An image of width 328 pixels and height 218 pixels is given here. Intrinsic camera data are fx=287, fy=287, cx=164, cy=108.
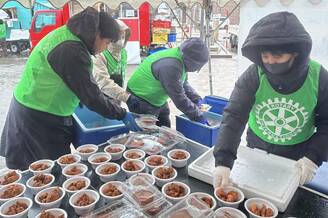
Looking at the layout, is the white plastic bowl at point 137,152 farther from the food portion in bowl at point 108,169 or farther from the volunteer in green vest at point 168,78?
the volunteer in green vest at point 168,78

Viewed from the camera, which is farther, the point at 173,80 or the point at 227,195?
the point at 173,80

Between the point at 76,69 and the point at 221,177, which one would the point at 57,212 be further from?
the point at 76,69

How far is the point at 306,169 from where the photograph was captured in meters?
1.50

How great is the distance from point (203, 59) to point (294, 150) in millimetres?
1129

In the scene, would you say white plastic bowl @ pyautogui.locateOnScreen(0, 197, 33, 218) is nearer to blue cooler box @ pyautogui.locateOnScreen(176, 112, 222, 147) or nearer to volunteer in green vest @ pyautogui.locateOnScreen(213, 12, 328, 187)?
volunteer in green vest @ pyautogui.locateOnScreen(213, 12, 328, 187)

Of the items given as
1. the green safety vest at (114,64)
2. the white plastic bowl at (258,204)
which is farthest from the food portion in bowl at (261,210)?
the green safety vest at (114,64)

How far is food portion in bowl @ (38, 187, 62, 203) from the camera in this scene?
1.33m

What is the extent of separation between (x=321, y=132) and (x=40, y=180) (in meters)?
1.54

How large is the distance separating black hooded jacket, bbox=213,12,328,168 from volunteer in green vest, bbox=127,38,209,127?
82cm

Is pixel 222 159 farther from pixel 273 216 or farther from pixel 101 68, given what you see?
pixel 101 68

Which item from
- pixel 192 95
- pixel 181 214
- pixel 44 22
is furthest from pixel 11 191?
pixel 44 22

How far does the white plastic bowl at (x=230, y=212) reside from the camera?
48.2 inches

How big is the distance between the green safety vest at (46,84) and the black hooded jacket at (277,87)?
111cm

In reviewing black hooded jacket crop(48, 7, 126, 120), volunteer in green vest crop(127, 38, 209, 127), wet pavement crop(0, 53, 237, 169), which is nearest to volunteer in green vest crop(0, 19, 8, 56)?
wet pavement crop(0, 53, 237, 169)
